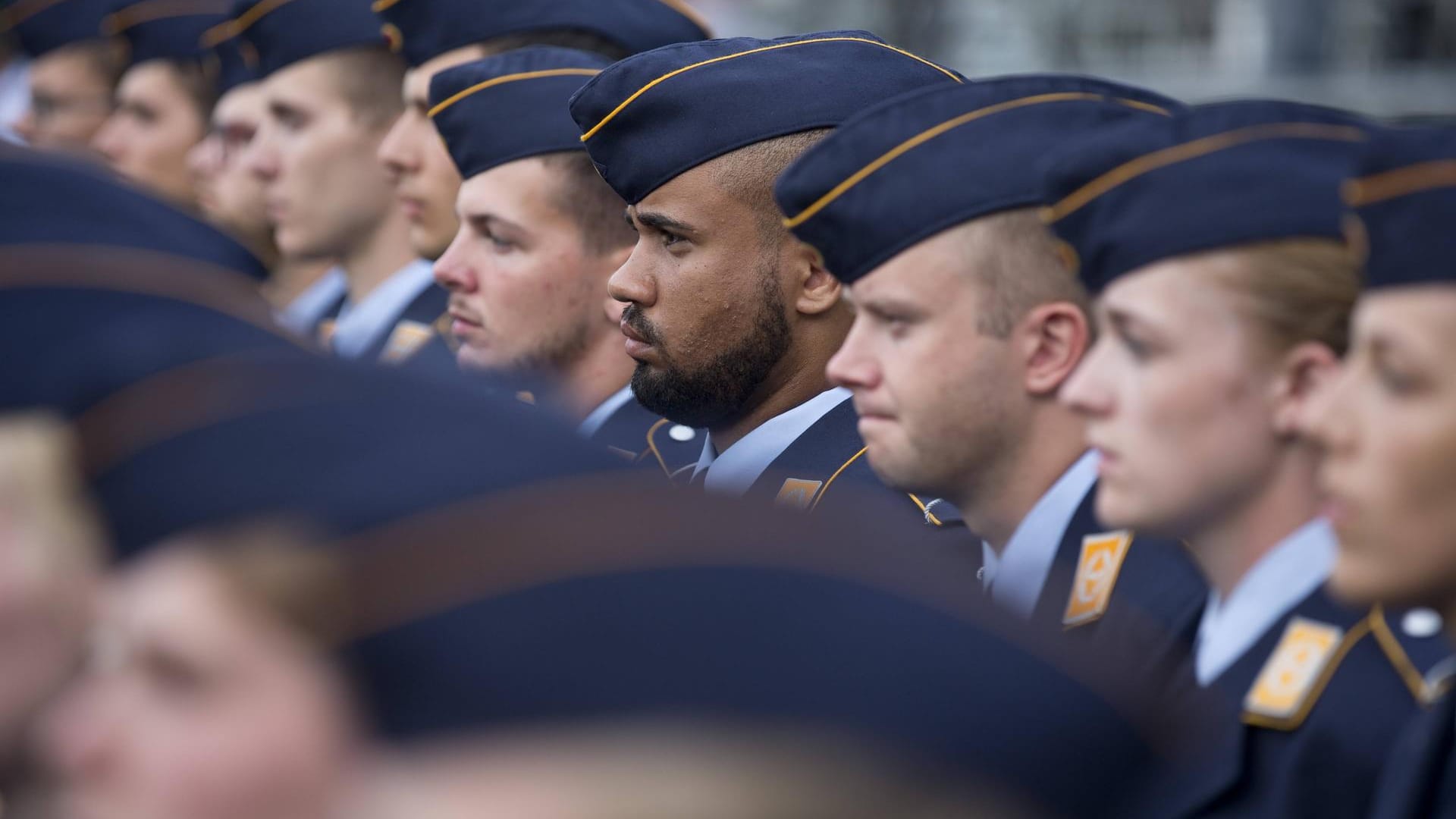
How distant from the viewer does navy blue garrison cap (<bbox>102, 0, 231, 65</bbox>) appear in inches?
321

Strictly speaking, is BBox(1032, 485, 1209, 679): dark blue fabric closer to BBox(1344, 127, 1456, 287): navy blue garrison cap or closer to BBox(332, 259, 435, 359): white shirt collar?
BBox(1344, 127, 1456, 287): navy blue garrison cap

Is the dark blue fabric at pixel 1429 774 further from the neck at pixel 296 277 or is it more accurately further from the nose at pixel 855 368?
the neck at pixel 296 277

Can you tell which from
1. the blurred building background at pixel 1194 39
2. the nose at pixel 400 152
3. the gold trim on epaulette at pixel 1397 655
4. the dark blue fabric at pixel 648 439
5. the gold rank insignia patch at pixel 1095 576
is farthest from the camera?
the blurred building background at pixel 1194 39

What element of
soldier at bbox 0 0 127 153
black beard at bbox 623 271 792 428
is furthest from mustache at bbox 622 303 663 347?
soldier at bbox 0 0 127 153

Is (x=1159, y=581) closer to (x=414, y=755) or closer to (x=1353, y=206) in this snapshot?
(x=1353, y=206)

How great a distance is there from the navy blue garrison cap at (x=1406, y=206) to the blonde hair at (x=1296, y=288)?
0.19 meters

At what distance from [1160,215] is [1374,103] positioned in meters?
8.51

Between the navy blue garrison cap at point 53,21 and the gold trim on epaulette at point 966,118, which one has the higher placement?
the gold trim on epaulette at point 966,118

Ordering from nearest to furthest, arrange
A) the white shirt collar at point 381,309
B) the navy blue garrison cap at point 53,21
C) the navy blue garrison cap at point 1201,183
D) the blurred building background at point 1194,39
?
the navy blue garrison cap at point 1201,183 < the white shirt collar at point 381,309 < the navy blue garrison cap at point 53,21 < the blurred building background at point 1194,39

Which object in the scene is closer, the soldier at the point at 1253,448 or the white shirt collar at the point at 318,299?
the soldier at the point at 1253,448

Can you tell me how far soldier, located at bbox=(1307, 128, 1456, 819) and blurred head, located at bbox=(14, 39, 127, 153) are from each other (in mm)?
7348

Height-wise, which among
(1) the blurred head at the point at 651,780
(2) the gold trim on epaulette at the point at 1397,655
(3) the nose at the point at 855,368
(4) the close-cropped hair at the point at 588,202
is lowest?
(4) the close-cropped hair at the point at 588,202

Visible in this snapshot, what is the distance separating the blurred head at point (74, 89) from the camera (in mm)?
8820

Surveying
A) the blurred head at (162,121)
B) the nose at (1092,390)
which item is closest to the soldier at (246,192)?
the blurred head at (162,121)
